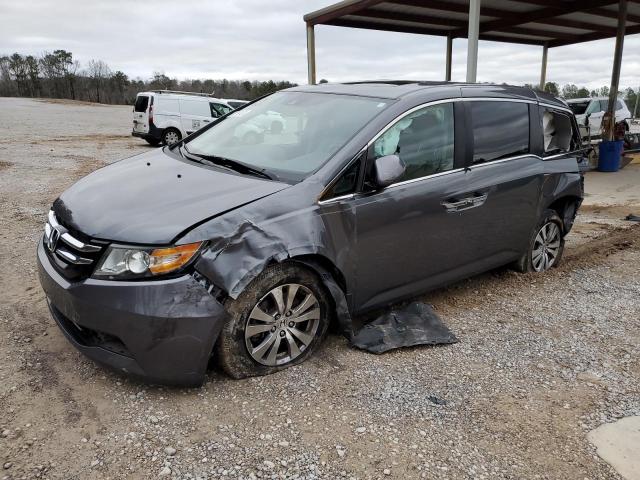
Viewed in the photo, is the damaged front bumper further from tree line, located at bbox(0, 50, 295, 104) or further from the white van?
tree line, located at bbox(0, 50, 295, 104)

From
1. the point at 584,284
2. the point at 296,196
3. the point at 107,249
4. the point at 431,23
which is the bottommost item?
the point at 584,284

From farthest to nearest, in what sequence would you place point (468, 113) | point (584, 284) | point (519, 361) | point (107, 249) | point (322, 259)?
point (584, 284) < point (468, 113) < point (519, 361) < point (322, 259) < point (107, 249)

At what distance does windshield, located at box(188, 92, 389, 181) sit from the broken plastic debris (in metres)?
1.18

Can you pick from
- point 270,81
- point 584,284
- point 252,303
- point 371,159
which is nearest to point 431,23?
point 584,284

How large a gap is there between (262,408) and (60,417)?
39.7 inches

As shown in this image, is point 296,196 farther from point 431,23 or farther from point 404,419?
point 431,23

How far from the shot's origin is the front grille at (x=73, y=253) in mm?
2637

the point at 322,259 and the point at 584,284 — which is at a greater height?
the point at 322,259

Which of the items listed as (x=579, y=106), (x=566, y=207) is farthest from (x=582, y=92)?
(x=566, y=207)

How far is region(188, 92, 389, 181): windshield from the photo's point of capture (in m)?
3.30

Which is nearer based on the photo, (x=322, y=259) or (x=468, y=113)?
(x=322, y=259)

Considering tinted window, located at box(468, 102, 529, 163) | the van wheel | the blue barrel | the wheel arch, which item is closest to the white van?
the van wheel

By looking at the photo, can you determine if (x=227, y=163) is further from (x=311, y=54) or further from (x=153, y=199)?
(x=311, y=54)

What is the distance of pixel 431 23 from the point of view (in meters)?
13.6
